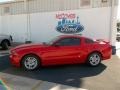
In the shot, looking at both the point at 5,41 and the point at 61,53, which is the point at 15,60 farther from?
the point at 5,41

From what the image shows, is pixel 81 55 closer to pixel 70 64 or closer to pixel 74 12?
pixel 70 64

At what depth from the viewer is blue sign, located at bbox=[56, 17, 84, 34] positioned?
16.0 m

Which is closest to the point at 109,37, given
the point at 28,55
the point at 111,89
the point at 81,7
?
the point at 81,7

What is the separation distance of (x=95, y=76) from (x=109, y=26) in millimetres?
6482

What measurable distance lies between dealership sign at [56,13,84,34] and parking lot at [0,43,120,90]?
18.2 ft

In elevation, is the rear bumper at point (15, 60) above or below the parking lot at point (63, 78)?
above

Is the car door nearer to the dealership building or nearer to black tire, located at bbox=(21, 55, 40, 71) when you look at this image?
black tire, located at bbox=(21, 55, 40, 71)

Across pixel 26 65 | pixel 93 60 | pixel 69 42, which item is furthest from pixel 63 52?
pixel 26 65

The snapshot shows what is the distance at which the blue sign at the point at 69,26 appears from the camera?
1604cm

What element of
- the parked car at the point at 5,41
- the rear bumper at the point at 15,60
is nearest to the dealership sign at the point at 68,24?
the parked car at the point at 5,41

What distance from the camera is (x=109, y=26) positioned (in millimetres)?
14648

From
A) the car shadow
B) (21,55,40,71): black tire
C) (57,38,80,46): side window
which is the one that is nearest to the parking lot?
the car shadow

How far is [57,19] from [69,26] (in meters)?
1.12

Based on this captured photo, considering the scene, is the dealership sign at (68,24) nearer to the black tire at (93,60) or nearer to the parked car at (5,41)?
the parked car at (5,41)
